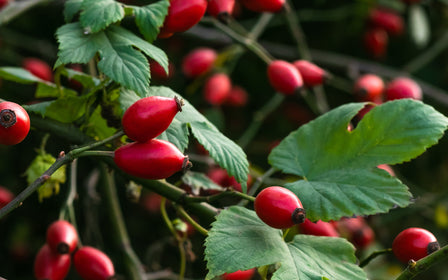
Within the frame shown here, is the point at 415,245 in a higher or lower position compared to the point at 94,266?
higher

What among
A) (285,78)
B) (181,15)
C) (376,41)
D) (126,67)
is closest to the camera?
(126,67)

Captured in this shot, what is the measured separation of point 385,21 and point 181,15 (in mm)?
1840

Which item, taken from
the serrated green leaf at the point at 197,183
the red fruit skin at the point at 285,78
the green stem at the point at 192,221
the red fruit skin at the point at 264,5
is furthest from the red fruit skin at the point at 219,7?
the green stem at the point at 192,221

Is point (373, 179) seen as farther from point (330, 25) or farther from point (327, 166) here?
point (330, 25)

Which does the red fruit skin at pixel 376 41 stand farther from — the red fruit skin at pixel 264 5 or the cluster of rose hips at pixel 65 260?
the cluster of rose hips at pixel 65 260

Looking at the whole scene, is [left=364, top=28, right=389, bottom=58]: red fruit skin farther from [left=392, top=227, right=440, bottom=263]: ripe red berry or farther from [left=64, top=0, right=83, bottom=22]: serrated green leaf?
[left=64, top=0, right=83, bottom=22]: serrated green leaf

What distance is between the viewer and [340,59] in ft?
8.54

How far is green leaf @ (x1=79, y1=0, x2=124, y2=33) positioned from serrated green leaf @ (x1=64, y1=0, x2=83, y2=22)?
48 millimetres

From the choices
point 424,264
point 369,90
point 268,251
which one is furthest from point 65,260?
point 369,90

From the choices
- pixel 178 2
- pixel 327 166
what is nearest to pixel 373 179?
pixel 327 166

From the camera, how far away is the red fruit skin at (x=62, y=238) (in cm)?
136

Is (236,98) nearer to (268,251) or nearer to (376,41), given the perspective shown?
(376,41)

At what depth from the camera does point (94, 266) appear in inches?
52.6

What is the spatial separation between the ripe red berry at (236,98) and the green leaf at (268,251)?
1477 mm
